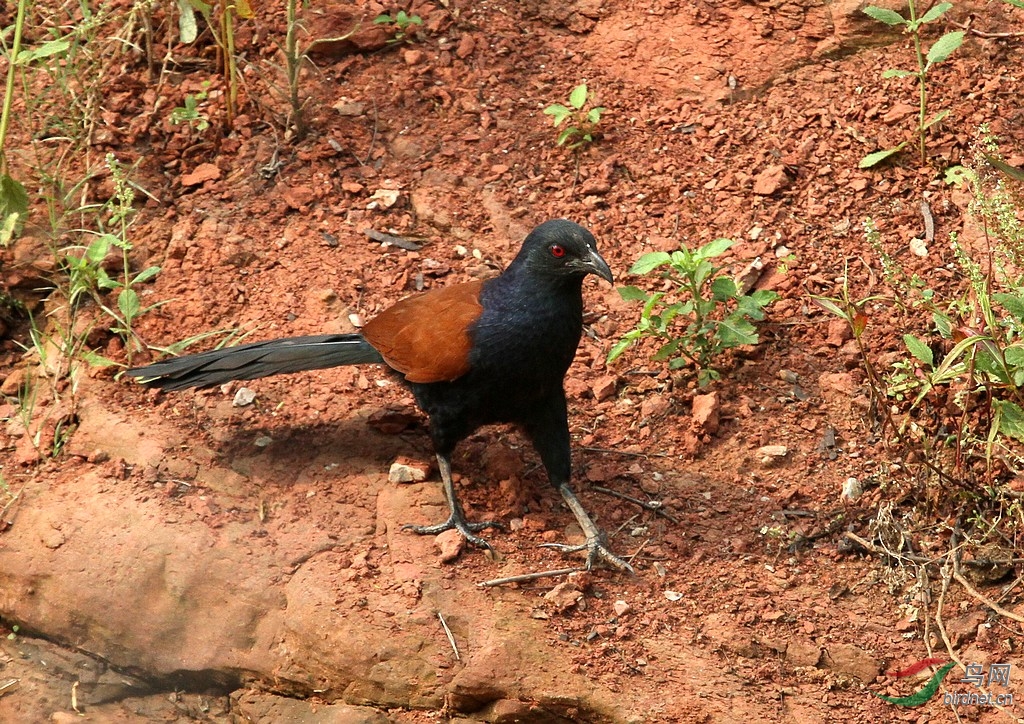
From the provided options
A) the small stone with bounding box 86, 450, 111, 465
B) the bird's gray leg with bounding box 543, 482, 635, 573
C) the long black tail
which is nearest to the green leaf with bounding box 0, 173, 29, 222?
the long black tail

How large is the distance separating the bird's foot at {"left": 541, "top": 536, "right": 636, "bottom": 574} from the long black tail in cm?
104

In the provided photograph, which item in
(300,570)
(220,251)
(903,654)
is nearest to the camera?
(903,654)

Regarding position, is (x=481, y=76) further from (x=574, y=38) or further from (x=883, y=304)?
(x=883, y=304)

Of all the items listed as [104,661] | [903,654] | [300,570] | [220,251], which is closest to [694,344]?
[903,654]

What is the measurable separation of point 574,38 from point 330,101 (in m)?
1.34

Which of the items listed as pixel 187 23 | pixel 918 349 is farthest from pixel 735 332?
pixel 187 23

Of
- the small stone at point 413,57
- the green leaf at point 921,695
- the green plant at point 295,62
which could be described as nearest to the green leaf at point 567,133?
the small stone at point 413,57

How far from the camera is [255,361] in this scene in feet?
14.8

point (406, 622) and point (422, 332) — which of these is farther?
point (422, 332)

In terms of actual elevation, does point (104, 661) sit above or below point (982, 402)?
below

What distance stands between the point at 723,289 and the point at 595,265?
773 mm

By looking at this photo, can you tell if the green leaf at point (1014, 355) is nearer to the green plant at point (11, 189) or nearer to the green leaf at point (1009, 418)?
the green leaf at point (1009, 418)

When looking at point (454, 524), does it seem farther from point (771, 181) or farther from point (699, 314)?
point (771, 181)

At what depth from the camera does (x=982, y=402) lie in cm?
435
